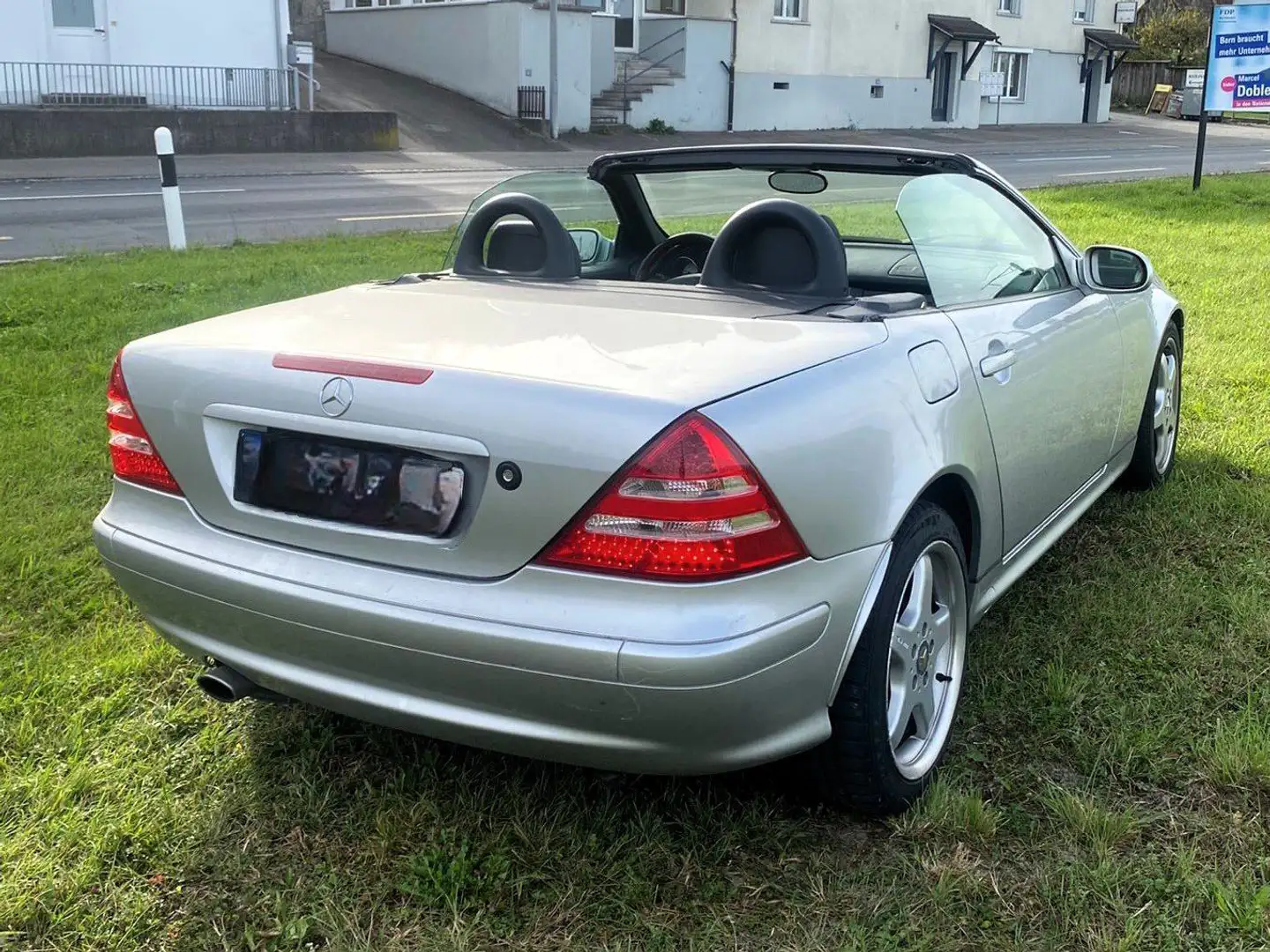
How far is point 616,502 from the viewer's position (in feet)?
7.45

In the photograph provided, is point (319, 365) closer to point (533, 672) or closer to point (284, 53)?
point (533, 672)

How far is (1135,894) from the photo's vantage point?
2535 millimetres

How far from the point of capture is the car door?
10.5ft

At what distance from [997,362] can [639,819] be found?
1429 millimetres

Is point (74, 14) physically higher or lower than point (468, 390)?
higher

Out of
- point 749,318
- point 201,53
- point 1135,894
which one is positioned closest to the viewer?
point 1135,894

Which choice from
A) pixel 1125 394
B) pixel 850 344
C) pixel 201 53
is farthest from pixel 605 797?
pixel 201 53

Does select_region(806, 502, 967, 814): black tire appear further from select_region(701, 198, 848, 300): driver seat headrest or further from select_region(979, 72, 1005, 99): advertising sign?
select_region(979, 72, 1005, 99): advertising sign

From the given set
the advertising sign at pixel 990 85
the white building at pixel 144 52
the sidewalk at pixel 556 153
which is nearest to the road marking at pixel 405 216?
the sidewalk at pixel 556 153

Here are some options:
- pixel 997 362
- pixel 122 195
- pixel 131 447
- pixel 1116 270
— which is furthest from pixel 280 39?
pixel 997 362

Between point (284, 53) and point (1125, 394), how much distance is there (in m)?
26.0

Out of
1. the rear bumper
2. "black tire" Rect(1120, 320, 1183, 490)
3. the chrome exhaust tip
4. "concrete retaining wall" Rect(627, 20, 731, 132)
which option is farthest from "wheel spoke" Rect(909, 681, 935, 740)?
"concrete retaining wall" Rect(627, 20, 731, 132)

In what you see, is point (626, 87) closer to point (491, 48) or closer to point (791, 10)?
point (491, 48)

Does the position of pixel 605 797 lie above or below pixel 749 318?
below
